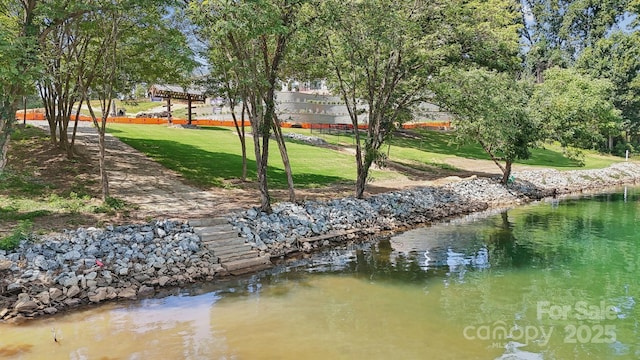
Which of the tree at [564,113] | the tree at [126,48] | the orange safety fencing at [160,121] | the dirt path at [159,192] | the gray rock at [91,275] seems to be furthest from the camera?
the orange safety fencing at [160,121]

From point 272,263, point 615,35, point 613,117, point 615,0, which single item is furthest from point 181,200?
point 615,0

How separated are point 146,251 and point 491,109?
17354 mm

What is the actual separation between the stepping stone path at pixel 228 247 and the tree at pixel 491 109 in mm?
11815

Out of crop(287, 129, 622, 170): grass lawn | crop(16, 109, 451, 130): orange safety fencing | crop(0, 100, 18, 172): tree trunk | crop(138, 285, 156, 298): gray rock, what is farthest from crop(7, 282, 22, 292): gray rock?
crop(16, 109, 451, 130): orange safety fencing

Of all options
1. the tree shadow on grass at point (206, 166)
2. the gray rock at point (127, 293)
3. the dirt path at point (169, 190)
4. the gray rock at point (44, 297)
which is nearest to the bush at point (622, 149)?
the dirt path at point (169, 190)

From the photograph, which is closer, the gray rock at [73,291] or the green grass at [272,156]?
the gray rock at [73,291]

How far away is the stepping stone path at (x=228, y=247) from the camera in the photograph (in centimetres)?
1361

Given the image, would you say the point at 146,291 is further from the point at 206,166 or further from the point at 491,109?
the point at 491,109

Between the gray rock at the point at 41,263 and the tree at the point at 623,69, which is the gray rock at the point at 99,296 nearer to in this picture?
the gray rock at the point at 41,263

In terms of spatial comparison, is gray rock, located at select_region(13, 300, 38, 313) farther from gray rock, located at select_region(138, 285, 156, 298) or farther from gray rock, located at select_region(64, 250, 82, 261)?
gray rock, located at select_region(138, 285, 156, 298)

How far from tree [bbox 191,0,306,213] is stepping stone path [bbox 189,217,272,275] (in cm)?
231

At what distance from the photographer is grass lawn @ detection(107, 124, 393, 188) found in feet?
78.3

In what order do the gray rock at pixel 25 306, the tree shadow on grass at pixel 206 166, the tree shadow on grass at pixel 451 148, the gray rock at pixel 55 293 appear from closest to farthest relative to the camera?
the gray rock at pixel 25 306 < the gray rock at pixel 55 293 < the tree shadow on grass at pixel 206 166 < the tree shadow on grass at pixel 451 148

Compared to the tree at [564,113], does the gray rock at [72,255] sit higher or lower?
lower
